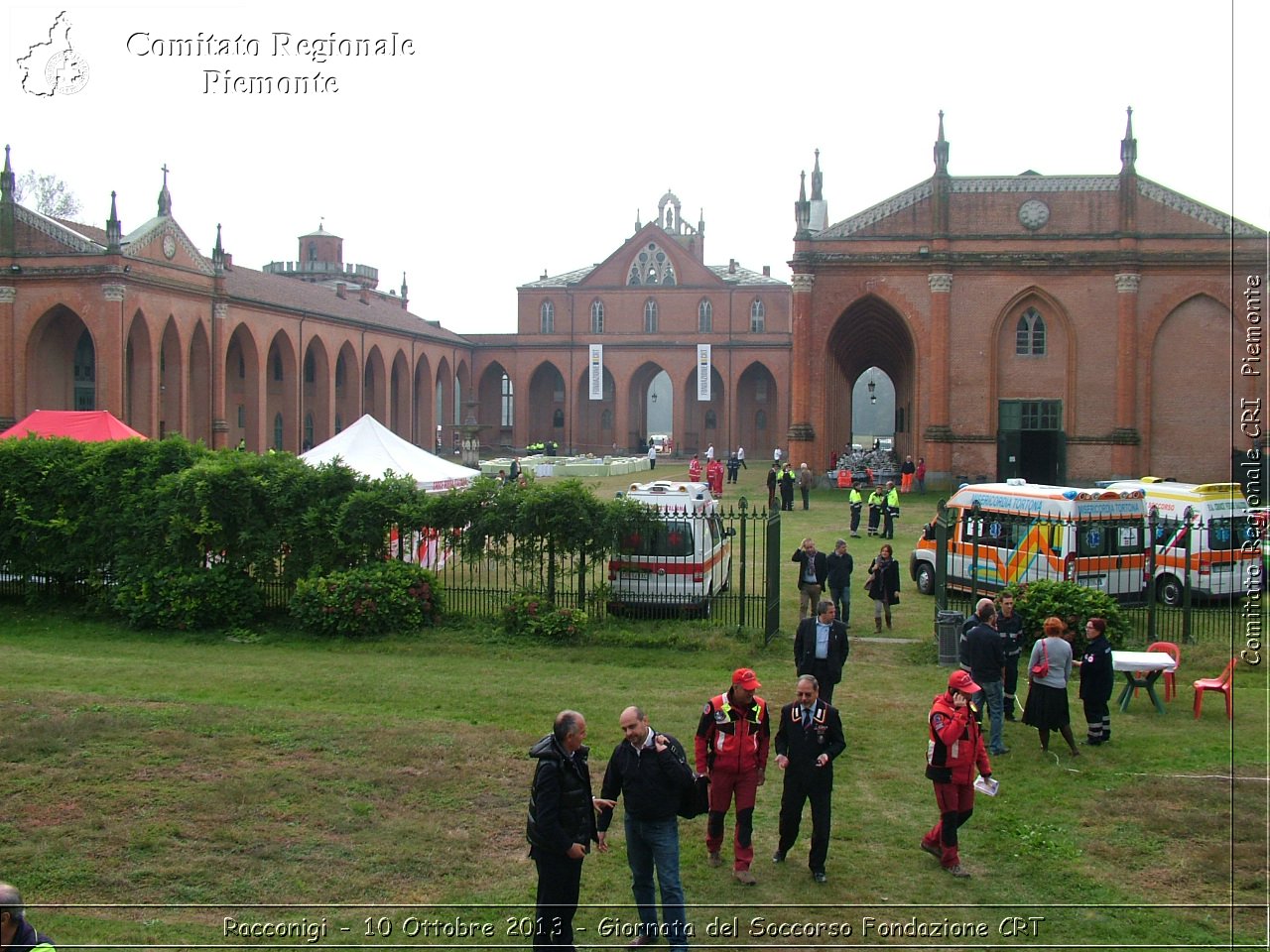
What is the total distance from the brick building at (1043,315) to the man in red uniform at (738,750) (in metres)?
30.9

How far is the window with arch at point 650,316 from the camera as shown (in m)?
67.9

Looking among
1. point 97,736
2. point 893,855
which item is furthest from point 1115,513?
point 97,736

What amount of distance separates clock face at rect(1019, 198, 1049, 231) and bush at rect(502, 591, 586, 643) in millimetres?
27571

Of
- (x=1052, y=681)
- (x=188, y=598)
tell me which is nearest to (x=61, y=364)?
(x=188, y=598)

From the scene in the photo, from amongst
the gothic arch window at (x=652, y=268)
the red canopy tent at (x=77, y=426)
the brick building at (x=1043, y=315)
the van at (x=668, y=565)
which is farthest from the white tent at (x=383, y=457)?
the gothic arch window at (x=652, y=268)

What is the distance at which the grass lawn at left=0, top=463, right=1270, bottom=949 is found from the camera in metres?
6.78

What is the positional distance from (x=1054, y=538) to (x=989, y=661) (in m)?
7.18

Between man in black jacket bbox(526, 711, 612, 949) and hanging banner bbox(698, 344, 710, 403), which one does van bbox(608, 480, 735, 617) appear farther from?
hanging banner bbox(698, 344, 710, 403)

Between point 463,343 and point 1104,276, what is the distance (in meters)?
43.6

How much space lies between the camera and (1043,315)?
123ft

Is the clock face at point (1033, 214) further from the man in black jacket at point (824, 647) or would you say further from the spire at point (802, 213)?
the man in black jacket at point (824, 647)

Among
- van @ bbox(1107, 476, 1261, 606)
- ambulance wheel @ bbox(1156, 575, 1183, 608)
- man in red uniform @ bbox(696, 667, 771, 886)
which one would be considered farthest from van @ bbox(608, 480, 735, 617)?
man in red uniform @ bbox(696, 667, 771, 886)

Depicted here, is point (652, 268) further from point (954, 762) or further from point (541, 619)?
point (954, 762)

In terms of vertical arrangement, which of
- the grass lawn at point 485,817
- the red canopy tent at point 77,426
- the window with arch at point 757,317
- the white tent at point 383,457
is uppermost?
the window with arch at point 757,317
